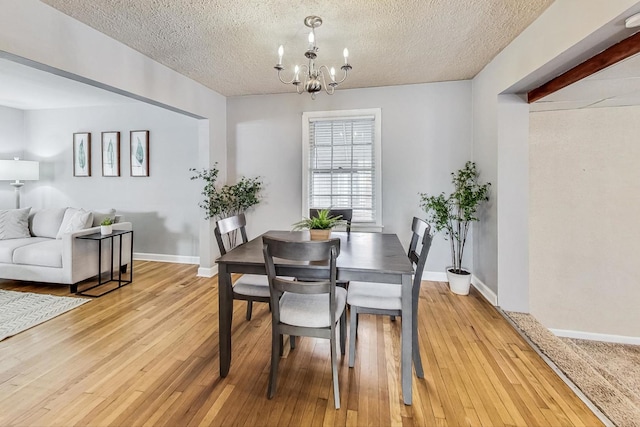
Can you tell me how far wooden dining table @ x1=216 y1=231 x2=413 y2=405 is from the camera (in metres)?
1.71

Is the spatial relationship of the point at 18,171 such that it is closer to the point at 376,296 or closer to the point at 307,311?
the point at 307,311

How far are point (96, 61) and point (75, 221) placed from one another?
7.29 feet

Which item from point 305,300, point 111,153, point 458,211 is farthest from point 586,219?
point 111,153

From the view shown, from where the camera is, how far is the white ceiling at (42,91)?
11.6ft

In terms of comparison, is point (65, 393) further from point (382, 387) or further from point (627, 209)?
point (627, 209)

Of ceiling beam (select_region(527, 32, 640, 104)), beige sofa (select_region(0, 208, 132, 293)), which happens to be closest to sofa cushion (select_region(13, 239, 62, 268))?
beige sofa (select_region(0, 208, 132, 293))

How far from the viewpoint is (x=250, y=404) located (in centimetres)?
171

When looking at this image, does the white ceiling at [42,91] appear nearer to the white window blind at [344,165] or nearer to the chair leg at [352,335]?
the white window blind at [344,165]

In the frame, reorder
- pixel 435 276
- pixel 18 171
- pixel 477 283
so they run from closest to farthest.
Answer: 1. pixel 477 283
2. pixel 435 276
3. pixel 18 171

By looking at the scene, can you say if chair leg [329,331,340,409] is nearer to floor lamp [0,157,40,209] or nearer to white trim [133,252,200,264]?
white trim [133,252,200,264]

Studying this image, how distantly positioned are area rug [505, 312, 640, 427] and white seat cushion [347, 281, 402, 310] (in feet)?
3.92

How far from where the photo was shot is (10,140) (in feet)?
16.5

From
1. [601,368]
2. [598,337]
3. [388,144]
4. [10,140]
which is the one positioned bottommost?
[598,337]

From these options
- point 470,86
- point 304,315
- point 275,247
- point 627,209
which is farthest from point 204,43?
point 627,209
